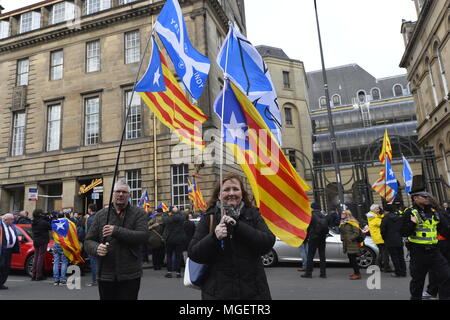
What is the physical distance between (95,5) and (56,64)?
562cm

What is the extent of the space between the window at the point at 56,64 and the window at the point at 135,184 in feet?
34.0

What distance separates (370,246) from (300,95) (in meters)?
33.7

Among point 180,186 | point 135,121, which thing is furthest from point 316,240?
point 135,121

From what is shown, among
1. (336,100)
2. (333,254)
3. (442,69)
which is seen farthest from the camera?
(336,100)

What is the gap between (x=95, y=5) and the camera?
26.7 meters

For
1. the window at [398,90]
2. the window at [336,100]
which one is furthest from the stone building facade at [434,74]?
the window at [398,90]

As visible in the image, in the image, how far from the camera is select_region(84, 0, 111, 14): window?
86.3 ft

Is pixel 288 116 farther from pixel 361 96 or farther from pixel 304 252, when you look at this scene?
pixel 361 96

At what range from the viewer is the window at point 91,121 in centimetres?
2445

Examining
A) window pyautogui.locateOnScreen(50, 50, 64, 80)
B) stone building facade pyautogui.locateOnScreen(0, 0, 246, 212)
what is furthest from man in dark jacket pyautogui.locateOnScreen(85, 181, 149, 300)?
window pyautogui.locateOnScreen(50, 50, 64, 80)

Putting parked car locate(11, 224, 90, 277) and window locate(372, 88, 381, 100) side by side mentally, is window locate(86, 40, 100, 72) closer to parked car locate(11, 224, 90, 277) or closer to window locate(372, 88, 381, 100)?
parked car locate(11, 224, 90, 277)

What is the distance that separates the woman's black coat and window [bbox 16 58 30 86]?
30.1 m
